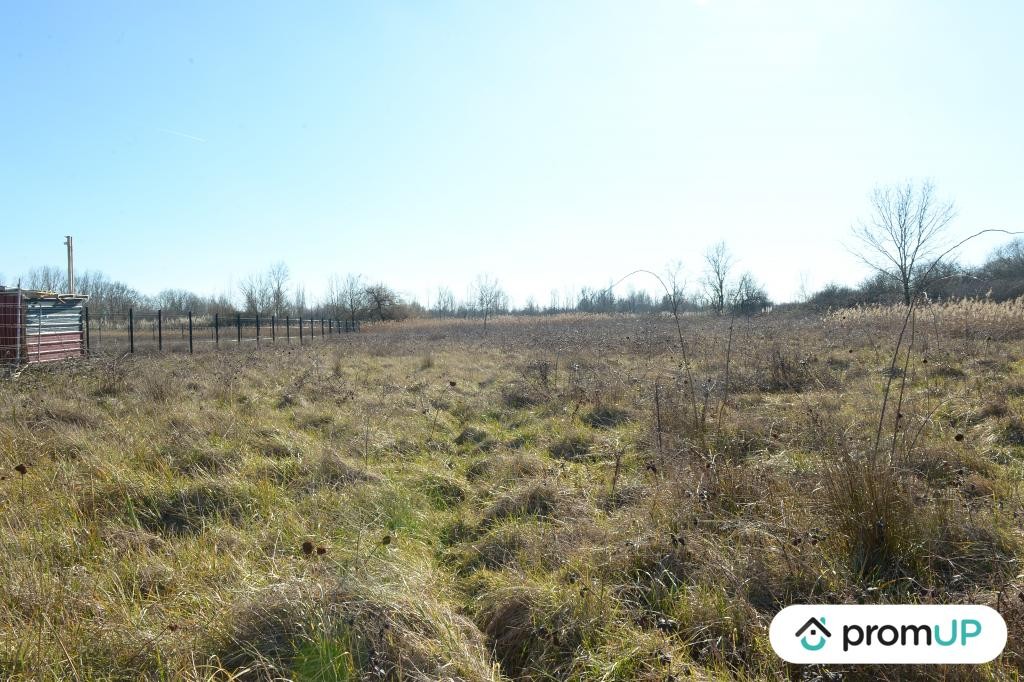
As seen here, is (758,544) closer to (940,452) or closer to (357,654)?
(357,654)

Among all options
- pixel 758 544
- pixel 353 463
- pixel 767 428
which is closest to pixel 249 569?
pixel 353 463

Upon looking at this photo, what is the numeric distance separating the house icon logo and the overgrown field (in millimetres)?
111

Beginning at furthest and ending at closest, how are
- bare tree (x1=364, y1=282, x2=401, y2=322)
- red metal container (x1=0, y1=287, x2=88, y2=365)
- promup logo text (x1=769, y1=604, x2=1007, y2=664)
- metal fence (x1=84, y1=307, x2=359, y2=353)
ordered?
1. bare tree (x1=364, y1=282, x2=401, y2=322)
2. metal fence (x1=84, y1=307, x2=359, y2=353)
3. red metal container (x1=0, y1=287, x2=88, y2=365)
4. promup logo text (x1=769, y1=604, x2=1007, y2=664)

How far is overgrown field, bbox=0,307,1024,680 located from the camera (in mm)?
1955

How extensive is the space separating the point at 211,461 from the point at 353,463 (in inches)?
49.9

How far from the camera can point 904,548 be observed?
235cm

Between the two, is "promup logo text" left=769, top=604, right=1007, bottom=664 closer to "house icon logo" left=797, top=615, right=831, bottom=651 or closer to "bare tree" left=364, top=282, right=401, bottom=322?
"house icon logo" left=797, top=615, right=831, bottom=651

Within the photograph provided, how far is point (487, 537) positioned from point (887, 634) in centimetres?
203

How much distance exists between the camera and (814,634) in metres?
1.89

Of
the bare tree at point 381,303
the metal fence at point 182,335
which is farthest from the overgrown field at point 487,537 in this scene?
the bare tree at point 381,303

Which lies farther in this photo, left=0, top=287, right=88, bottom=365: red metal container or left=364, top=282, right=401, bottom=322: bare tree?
left=364, top=282, right=401, bottom=322: bare tree

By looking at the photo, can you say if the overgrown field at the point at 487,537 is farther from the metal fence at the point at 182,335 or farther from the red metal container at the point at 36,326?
the metal fence at the point at 182,335

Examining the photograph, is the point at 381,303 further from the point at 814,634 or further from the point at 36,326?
the point at 814,634

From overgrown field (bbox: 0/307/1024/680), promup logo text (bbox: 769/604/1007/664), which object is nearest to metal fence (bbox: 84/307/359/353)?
overgrown field (bbox: 0/307/1024/680)
